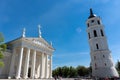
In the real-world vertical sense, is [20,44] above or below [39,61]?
above

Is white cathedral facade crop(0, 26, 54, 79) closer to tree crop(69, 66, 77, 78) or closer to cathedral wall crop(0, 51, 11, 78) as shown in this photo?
cathedral wall crop(0, 51, 11, 78)

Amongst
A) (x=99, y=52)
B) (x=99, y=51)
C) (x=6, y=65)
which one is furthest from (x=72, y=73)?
(x=6, y=65)

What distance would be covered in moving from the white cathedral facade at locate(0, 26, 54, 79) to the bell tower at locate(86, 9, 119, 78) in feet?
56.8

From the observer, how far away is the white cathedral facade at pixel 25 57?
87.9 ft

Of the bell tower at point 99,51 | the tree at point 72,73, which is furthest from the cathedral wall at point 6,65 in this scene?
the tree at point 72,73

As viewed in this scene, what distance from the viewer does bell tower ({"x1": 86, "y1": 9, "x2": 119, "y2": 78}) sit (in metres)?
41.0

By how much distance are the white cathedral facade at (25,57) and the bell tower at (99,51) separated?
1733 centimetres

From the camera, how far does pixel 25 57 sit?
31734mm

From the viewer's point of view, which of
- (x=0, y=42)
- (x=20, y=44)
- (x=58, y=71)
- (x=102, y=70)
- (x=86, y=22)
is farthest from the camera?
(x=58, y=71)

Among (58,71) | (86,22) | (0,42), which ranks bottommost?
(58,71)

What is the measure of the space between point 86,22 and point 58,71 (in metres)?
34.3

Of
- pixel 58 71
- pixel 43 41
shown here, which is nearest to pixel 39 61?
pixel 43 41

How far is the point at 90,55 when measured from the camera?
4616 centimetres

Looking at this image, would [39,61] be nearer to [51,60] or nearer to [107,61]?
[51,60]
